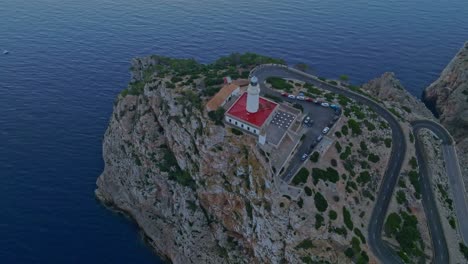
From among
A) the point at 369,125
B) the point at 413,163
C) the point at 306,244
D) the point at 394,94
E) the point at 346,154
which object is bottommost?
the point at 306,244

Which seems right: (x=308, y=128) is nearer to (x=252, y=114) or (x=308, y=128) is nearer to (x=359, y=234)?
(x=252, y=114)

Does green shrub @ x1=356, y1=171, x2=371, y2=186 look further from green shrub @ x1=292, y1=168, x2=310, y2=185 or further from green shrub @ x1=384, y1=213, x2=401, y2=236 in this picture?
green shrub @ x1=292, y1=168, x2=310, y2=185

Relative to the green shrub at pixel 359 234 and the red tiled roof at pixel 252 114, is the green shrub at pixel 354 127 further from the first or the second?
the green shrub at pixel 359 234

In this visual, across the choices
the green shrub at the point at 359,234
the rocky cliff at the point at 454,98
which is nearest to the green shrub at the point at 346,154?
the green shrub at the point at 359,234

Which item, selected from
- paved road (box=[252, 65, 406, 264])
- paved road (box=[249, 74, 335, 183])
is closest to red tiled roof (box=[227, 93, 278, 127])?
paved road (box=[249, 74, 335, 183])

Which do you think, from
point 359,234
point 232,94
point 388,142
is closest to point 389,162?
point 388,142

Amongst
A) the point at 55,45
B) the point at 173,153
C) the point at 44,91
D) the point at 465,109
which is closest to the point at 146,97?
the point at 173,153
